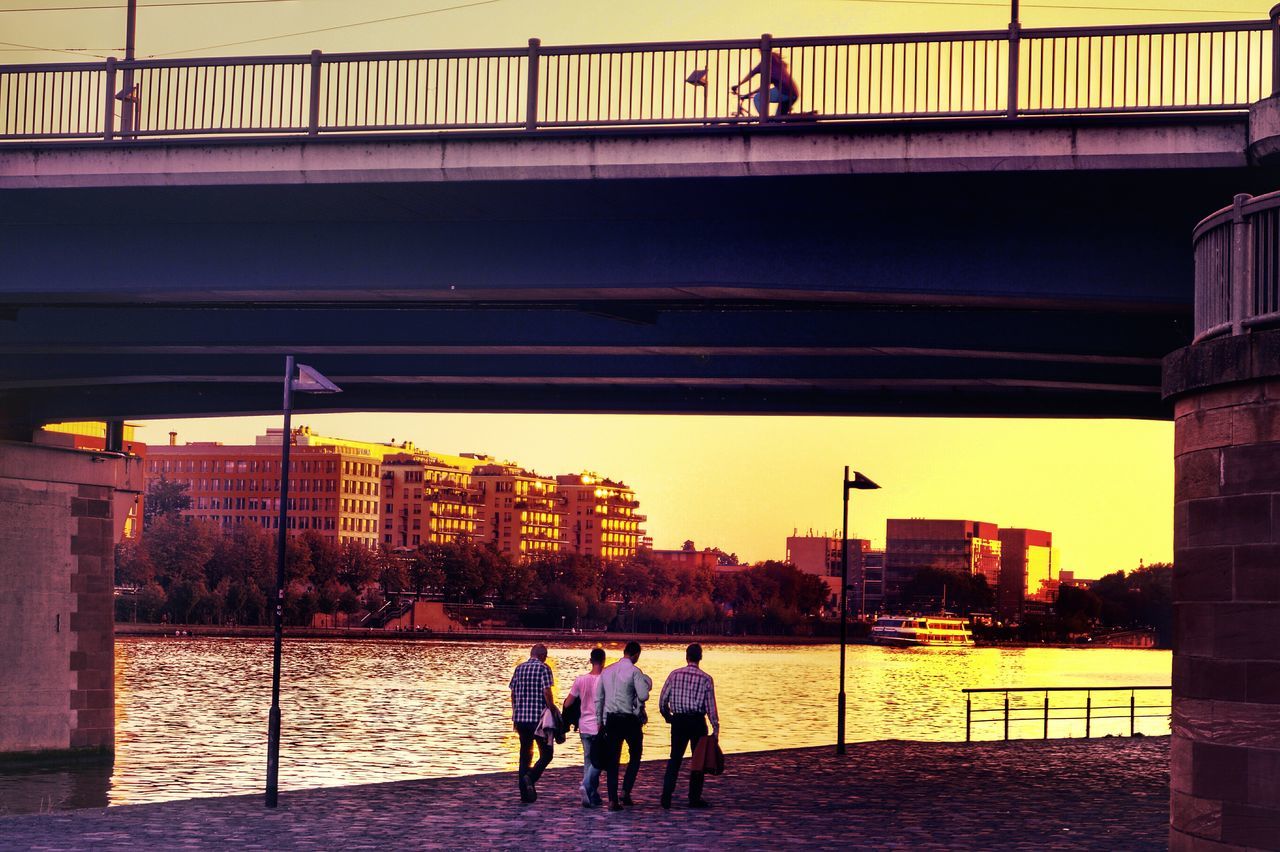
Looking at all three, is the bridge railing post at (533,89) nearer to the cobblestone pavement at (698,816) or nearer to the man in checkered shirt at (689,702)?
the man in checkered shirt at (689,702)

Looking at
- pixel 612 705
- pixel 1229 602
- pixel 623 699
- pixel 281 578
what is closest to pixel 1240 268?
pixel 1229 602

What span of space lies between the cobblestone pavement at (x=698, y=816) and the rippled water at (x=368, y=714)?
944 cm

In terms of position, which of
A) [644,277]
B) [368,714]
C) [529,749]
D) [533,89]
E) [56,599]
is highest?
[533,89]

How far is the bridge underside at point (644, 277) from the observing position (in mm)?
22453

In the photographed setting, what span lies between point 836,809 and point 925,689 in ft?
324

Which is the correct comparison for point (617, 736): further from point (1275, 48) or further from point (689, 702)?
point (1275, 48)

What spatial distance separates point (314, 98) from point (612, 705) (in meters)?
8.85

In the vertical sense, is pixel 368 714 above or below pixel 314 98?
below

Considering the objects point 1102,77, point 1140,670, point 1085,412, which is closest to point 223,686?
point 1085,412

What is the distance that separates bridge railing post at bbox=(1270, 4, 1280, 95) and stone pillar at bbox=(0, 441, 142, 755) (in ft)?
88.8

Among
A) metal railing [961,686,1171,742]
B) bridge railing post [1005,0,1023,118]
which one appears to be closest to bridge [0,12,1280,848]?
bridge railing post [1005,0,1023,118]

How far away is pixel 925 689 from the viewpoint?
394 feet

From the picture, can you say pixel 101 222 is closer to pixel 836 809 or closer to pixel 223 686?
pixel 836 809

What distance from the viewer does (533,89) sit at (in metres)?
23.4
